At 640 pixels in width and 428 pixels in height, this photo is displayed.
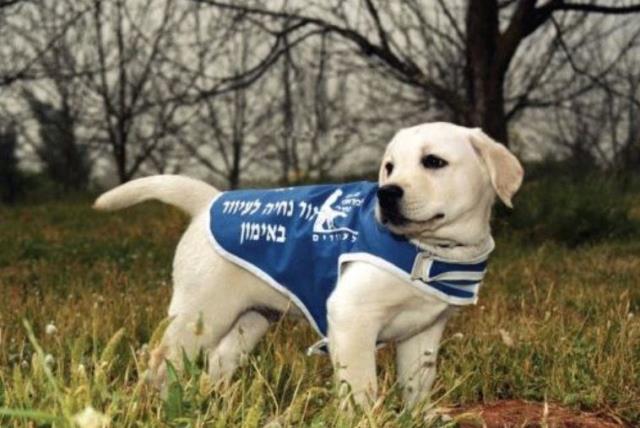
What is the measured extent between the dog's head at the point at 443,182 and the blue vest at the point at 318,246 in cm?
12

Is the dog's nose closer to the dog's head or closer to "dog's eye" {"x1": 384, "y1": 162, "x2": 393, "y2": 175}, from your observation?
the dog's head

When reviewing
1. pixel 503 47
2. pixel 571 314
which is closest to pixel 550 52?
pixel 503 47

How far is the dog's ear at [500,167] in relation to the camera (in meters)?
3.77

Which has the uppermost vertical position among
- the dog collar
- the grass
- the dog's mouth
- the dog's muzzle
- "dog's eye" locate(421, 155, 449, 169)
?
"dog's eye" locate(421, 155, 449, 169)

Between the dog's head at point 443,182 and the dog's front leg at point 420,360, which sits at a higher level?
the dog's head at point 443,182

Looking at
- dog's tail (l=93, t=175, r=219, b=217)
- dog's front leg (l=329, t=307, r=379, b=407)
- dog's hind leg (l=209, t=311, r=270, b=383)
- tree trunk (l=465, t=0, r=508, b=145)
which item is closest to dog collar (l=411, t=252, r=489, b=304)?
dog's front leg (l=329, t=307, r=379, b=407)

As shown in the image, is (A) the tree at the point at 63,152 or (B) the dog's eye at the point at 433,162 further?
(A) the tree at the point at 63,152

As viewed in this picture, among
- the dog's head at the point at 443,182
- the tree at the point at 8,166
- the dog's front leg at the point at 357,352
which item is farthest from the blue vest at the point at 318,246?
the tree at the point at 8,166

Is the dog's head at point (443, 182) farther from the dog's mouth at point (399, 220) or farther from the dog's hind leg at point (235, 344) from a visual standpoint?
the dog's hind leg at point (235, 344)

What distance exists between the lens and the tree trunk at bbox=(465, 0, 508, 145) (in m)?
10.9

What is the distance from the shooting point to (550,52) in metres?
12.6

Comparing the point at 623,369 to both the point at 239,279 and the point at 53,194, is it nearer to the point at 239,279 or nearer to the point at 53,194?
the point at 239,279

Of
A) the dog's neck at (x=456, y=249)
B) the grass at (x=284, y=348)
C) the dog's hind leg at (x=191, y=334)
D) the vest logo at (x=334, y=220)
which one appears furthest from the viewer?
the dog's hind leg at (x=191, y=334)

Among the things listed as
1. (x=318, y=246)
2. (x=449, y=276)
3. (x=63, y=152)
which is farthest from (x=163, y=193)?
(x=63, y=152)
